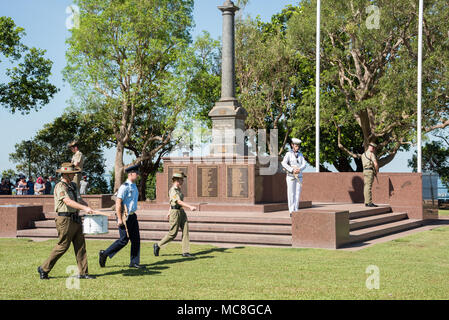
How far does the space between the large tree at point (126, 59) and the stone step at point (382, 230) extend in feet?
72.0

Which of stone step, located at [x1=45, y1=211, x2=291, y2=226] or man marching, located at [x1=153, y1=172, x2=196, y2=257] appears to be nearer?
man marching, located at [x1=153, y1=172, x2=196, y2=257]

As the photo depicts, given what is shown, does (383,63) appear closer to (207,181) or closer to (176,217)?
(207,181)

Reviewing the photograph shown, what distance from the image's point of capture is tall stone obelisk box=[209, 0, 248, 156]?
20.7 m

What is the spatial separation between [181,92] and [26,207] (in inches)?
876

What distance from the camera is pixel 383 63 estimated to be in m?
34.2

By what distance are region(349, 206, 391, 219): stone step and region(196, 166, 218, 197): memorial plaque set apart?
4993 millimetres

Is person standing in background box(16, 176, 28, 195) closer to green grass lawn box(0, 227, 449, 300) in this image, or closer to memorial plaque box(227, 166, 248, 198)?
memorial plaque box(227, 166, 248, 198)

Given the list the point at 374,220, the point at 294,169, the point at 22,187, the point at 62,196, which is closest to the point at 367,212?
the point at 374,220

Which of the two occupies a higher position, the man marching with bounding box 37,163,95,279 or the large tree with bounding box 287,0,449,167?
the large tree with bounding box 287,0,449,167

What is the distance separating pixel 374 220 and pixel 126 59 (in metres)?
25.6

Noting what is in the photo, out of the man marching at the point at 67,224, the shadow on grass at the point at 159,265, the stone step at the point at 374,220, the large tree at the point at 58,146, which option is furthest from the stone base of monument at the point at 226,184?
the large tree at the point at 58,146

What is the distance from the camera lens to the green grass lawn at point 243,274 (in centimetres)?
823

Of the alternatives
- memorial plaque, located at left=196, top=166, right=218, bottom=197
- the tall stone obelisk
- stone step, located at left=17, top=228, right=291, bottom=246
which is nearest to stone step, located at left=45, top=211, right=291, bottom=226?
stone step, located at left=17, top=228, right=291, bottom=246
